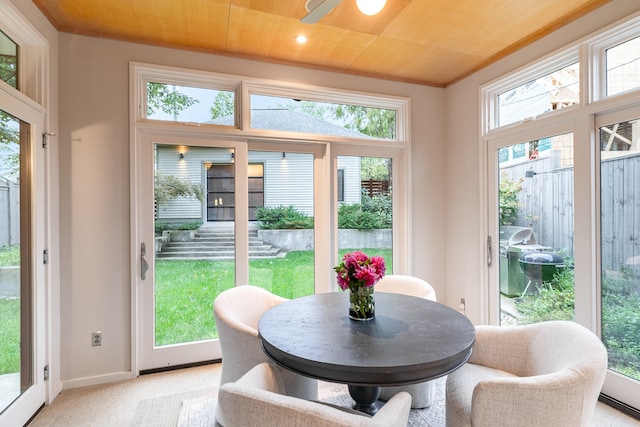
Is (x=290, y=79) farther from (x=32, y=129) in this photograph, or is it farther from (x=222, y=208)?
(x=32, y=129)

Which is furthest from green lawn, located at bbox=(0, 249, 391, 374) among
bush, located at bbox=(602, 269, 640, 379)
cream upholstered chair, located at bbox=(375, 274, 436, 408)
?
bush, located at bbox=(602, 269, 640, 379)

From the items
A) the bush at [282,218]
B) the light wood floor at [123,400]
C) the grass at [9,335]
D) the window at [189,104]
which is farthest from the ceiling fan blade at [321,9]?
the light wood floor at [123,400]

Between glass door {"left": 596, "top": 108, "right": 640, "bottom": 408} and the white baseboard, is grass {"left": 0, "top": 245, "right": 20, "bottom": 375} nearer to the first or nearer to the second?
the white baseboard

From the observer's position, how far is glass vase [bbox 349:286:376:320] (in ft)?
5.62

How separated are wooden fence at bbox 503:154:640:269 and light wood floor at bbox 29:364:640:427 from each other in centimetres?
102

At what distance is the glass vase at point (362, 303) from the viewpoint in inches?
67.5

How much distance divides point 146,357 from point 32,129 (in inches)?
75.5

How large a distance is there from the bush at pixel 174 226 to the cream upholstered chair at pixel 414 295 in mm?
1709

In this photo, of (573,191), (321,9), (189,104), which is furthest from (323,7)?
(573,191)

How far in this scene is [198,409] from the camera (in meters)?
2.23

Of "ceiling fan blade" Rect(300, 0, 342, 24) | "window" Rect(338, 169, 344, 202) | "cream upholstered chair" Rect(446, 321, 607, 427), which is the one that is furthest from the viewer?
"window" Rect(338, 169, 344, 202)

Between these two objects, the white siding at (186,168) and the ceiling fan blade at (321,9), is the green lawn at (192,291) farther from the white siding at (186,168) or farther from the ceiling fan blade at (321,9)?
the ceiling fan blade at (321,9)

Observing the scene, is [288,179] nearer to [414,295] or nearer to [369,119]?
[369,119]

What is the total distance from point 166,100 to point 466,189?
121 inches
